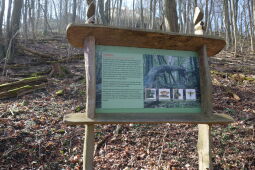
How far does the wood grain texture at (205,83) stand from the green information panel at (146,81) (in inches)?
2.1

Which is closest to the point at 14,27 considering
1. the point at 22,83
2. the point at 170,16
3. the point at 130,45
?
the point at 22,83

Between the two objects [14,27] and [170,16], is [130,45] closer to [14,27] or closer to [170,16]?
[170,16]

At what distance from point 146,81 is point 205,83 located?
31.0 inches

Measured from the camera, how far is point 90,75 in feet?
7.46

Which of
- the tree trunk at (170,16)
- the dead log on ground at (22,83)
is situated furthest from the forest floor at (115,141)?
the tree trunk at (170,16)

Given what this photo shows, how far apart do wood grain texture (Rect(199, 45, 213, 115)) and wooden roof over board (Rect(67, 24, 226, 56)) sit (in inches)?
5.4

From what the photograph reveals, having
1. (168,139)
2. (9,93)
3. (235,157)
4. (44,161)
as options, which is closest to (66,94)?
(9,93)

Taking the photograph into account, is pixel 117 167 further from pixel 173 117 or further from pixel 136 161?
pixel 173 117

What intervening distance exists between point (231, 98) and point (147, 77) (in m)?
5.10

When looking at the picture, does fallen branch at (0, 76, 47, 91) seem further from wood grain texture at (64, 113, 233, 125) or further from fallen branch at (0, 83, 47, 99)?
wood grain texture at (64, 113, 233, 125)

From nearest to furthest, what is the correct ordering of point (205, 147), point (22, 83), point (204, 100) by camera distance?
point (204, 100) → point (205, 147) → point (22, 83)

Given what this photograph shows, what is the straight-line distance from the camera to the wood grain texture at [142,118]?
2205 millimetres

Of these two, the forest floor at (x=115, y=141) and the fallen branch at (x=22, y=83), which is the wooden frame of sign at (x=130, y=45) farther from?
the fallen branch at (x=22, y=83)

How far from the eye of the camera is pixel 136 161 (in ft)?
12.3
